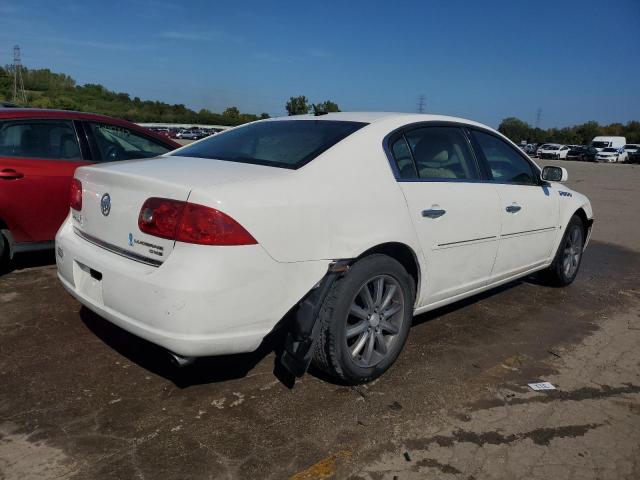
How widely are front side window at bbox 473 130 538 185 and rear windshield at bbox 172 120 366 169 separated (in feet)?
4.19

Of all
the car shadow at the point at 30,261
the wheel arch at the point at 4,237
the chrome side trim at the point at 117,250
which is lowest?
the car shadow at the point at 30,261

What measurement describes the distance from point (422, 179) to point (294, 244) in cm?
116

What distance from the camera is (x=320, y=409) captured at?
281 cm

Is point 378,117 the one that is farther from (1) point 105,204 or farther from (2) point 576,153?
(2) point 576,153

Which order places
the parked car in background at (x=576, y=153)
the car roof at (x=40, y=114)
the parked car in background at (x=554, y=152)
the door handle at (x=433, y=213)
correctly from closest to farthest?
1. the door handle at (x=433, y=213)
2. the car roof at (x=40, y=114)
3. the parked car in background at (x=554, y=152)
4. the parked car in background at (x=576, y=153)

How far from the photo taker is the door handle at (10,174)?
4.53 meters

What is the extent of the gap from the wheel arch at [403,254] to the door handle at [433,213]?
0.25 m

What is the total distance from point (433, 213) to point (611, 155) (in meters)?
51.0

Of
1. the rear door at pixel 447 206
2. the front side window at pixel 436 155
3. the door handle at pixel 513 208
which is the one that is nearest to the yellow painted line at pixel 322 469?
the rear door at pixel 447 206

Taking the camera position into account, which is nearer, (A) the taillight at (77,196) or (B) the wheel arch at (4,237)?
(A) the taillight at (77,196)

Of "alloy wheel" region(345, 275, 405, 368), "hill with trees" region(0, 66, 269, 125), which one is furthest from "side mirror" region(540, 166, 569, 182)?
"hill with trees" region(0, 66, 269, 125)

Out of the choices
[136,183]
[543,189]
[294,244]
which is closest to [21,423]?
[136,183]

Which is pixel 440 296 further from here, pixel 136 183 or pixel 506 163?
pixel 136 183

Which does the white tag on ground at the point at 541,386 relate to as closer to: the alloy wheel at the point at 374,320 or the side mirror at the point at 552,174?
the alloy wheel at the point at 374,320
